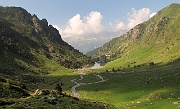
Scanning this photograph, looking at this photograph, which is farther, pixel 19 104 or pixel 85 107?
pixel 85 107

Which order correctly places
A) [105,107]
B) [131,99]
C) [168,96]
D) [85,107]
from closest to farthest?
[85,107] → [105,107] → [168,96] → [131,99]

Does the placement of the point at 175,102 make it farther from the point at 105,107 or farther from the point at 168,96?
the point at 105,107

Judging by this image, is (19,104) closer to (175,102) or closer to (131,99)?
(175,102)

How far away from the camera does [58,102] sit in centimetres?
5644

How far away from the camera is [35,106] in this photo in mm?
46938

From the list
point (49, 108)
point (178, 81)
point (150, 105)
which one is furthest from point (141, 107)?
point (178, 81)

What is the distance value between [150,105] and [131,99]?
1811 centimetres

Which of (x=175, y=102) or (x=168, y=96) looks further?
(x=168, y=96)

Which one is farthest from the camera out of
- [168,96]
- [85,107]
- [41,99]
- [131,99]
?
[131,99]

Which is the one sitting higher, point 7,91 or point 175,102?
point 7,91

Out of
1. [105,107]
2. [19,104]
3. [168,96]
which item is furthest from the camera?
[168,96]

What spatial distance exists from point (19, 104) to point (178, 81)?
2860 inches

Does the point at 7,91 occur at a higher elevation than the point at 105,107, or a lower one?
higher

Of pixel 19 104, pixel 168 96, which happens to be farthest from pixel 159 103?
pixel 19 104
